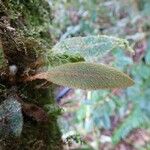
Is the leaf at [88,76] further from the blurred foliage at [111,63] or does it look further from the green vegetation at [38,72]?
the blurred foliage at [111,63]

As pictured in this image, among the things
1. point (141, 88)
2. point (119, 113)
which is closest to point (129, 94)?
point (141, 88)

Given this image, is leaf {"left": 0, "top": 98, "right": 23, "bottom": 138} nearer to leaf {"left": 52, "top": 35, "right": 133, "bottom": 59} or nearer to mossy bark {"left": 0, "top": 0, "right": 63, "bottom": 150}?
mossy bark {"left": 0, "top": 0, "right": 63, "bottom": 150}

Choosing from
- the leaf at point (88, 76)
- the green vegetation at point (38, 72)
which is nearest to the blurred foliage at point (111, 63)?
the green vegetation at point (38, 72)

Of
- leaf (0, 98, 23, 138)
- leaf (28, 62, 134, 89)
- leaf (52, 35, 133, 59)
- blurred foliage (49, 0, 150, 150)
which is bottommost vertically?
blurred foliage (49, 0, 150, 150)

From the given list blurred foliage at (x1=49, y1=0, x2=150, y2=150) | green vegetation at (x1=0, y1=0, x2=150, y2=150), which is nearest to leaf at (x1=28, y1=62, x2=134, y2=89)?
green vegetation at (x1=0, y1=0, x2=150, y2=150)

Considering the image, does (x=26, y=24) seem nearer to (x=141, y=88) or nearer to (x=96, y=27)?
(x=141, y=88)

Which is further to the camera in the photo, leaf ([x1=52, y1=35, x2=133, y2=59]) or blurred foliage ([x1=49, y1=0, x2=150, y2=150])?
blurred foliage ([x1=49, y1=0, x2=150, y2=150])
